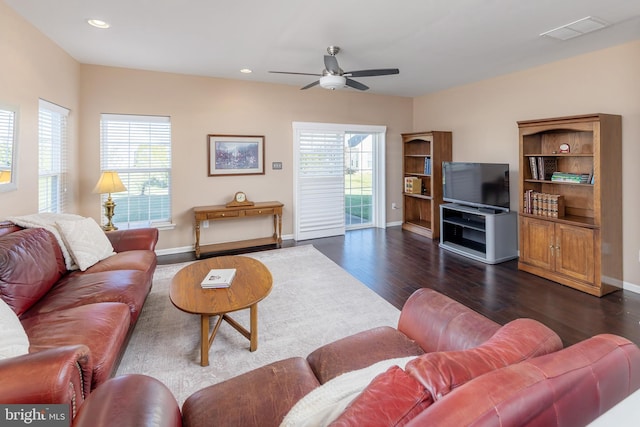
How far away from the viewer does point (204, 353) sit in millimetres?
2217

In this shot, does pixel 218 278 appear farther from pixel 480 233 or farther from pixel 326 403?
pixel 480 233

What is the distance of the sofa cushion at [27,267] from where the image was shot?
1996 mm

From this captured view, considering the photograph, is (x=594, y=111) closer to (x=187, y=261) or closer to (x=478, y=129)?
(x=478, y=129)

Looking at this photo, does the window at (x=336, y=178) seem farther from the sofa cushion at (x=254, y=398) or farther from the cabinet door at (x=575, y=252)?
the sofa cushion at (x=254, y=398)

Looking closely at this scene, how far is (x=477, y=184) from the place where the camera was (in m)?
4.74

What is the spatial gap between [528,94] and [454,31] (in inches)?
77.0

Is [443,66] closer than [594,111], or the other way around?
[594,111]

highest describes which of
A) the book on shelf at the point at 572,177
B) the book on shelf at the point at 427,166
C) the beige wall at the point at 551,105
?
the beige wall at the point at 551,105

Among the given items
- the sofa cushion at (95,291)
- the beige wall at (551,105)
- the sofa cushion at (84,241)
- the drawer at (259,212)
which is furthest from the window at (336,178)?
the sofa cushion at (95,291)

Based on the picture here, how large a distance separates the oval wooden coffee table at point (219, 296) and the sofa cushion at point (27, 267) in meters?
0.85

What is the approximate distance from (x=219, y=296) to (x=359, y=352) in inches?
47.3

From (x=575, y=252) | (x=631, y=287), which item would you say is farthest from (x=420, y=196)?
(x=631, y=287)

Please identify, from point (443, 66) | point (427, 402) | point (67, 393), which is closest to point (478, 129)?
point (443, 66)

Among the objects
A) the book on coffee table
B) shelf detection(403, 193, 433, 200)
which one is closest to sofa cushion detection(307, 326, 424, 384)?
the book on coffee table
